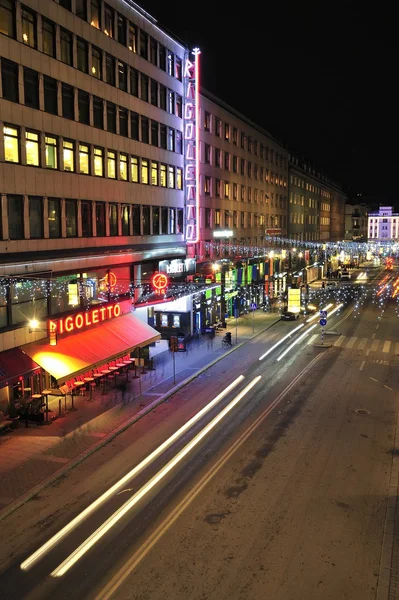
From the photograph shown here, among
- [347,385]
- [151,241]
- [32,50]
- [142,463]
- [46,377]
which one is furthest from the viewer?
[151,241]

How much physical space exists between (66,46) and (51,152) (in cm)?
519

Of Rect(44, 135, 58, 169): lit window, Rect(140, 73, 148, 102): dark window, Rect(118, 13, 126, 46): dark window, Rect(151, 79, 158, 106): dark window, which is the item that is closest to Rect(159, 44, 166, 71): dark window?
Rect(151, 79, 158, 106): dark window

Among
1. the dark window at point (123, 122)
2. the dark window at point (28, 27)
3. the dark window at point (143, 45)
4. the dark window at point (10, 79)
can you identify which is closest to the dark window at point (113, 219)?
the dark window at point (123, 122)

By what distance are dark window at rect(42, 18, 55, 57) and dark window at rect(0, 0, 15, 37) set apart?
2185mm

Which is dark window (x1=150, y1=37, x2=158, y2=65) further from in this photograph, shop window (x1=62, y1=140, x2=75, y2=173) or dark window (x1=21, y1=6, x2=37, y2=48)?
dark window (x1=21, y1=6, x2=37, y2=48)

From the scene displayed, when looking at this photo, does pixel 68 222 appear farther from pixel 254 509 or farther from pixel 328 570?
pixel 328 570

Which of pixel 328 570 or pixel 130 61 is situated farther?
pixel 130 61

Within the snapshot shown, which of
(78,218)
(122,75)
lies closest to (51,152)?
(78,218)

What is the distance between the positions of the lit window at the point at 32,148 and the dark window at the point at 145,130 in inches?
444

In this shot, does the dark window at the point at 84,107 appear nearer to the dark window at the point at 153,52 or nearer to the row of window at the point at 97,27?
the row of window at the point at 97,27

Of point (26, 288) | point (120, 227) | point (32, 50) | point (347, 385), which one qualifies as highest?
point (32, 50)

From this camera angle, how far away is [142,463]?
58.3ft

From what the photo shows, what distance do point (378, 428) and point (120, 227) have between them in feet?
57.9

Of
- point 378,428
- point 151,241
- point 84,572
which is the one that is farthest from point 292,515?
point 151,241
